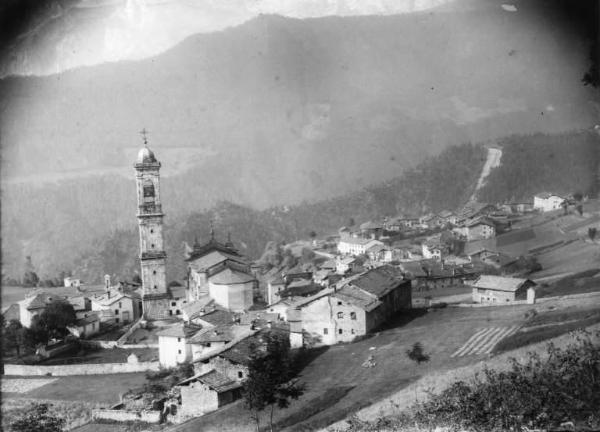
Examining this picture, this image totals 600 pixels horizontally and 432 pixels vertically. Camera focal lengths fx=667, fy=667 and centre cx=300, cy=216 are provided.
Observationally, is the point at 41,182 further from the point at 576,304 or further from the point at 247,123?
the point at 576,304

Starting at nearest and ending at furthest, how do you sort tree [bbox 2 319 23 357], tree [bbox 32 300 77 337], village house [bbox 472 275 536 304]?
1. village house [bbox 472 275 536 304]
2. tree [bbox 2 319 23 357]
3. tree [bbox 32 300 77 337]

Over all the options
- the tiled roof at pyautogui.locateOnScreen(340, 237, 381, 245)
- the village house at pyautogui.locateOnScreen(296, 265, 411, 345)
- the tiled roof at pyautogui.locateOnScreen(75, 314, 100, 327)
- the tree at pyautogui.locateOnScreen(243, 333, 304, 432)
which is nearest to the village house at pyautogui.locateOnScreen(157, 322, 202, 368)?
the village house at pyautogui.locateOnScreen(296, 265, 411, 345)

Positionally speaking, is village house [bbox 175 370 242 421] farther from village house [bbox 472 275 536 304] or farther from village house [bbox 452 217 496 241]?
village house [bbox 452 217 496 241]

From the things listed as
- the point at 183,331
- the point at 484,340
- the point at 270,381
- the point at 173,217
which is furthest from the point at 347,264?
the point at 173,217

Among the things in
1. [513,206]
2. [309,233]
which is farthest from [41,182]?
[513,206]

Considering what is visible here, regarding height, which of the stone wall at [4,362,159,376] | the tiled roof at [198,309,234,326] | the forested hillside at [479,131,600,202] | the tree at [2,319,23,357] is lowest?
the stone wall at [4,362,159,376]

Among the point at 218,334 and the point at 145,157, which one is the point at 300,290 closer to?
the point at 218,334

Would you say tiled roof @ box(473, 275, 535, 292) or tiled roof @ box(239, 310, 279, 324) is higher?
tiled roof @ box(473, 275, 535, 292)
